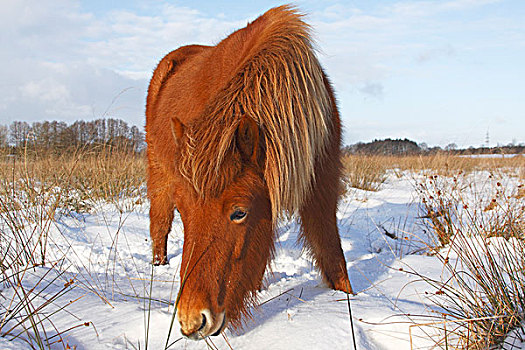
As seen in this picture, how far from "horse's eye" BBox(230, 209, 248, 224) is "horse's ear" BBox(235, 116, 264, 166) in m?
0.25

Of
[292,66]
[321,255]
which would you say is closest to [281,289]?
[321,255]

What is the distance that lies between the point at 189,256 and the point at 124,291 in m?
0.93

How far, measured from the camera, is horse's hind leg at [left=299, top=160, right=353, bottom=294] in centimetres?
237

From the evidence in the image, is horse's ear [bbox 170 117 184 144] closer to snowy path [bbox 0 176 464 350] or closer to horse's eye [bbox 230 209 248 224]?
horse's eye [bbox 230 209 248 224]

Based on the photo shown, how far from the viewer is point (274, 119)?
1814mm

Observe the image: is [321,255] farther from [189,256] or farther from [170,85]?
[170,85]

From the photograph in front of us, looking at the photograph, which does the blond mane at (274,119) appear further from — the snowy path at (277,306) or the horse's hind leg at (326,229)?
the snowy path at (277,306)

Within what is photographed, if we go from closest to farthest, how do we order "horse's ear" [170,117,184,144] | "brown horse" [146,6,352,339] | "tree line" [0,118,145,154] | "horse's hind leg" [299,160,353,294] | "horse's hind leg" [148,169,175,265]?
"brown horse" [146,6,352,339]
"horse's ear" [170,117,184,144]
"horse's hind leg" [299,160,353,294]
"horse's hind leg" [148,169,175,265]
"tree line" [0,118,145,154]

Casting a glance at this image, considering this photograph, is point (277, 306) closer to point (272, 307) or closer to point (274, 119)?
point (272, 307)

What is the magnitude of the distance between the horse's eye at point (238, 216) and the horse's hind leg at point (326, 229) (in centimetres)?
75

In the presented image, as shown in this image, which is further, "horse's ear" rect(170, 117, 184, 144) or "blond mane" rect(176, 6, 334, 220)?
"horse's ear" rect(170, 117, 184, 144)

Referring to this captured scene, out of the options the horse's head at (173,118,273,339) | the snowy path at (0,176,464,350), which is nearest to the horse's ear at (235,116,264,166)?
the horse's head at (173,118,273,339)

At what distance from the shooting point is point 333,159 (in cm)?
240

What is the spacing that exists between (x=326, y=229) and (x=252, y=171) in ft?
3.28
